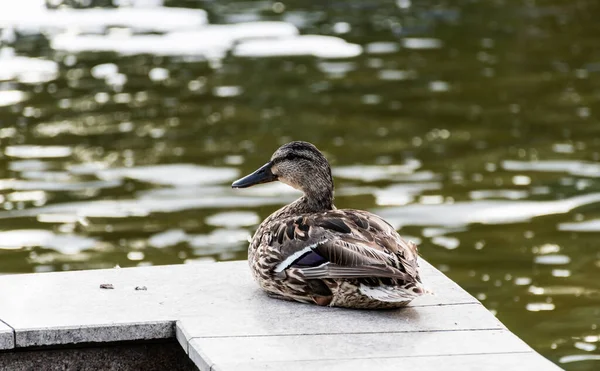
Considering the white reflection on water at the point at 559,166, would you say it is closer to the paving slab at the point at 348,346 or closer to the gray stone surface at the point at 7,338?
the paving slab at the point at 348,346

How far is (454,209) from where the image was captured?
32.3 ft

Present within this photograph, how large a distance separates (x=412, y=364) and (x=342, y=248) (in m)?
0.74

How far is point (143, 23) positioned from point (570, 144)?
8457 millimetres

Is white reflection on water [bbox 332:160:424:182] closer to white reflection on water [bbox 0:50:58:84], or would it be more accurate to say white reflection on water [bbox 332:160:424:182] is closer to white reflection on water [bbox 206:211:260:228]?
white reflection on water [bbox 206:211:260:228]

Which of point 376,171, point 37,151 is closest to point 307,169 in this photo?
point 376,171

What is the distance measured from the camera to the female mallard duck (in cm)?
528

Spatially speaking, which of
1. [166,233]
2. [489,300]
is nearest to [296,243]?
[489,300]

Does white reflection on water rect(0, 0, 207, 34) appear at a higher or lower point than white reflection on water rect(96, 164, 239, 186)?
higher

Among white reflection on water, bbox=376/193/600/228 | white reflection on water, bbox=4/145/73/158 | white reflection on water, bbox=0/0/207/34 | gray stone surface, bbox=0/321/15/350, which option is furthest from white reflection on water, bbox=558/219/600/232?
white reflection on water, bbox=0/0/207/34

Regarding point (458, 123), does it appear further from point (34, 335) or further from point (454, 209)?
point (34, 335)

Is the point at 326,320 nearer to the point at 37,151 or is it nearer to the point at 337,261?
the point at 337,261

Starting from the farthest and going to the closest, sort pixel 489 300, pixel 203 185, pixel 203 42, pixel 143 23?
pixel 143 23, pixel 203 42, pixel 203 185, pixel 489 300

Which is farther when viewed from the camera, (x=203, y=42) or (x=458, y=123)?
(x=203, y=42)

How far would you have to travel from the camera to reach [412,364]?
4781mm
